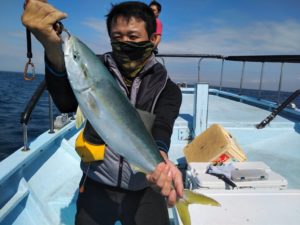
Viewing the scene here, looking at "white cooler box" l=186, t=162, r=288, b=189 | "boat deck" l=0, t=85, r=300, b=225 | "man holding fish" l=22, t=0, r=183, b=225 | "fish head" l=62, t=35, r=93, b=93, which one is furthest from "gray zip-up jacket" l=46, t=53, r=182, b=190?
"white cooler box" l=186, t=162, r=288, b=189

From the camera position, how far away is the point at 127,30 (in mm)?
2275

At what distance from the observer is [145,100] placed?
7.83 feet

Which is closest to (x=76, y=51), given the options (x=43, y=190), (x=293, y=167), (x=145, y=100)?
(x=145, y=100)

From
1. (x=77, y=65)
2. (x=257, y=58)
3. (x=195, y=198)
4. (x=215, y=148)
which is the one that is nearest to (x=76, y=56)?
(x=77, y=65)

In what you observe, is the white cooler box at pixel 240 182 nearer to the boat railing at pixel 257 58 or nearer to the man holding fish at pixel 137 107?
the man holding fish at pixel 137 107

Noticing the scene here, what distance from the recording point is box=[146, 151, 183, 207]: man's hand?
1770mm

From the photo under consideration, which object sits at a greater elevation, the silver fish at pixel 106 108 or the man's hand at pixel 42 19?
the man's hand at pixel 42 19

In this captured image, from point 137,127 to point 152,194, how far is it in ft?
2.98

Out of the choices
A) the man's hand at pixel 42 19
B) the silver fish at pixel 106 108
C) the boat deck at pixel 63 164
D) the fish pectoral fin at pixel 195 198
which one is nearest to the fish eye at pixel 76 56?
the silver fish at pixel 106 108

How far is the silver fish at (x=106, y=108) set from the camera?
174 cm

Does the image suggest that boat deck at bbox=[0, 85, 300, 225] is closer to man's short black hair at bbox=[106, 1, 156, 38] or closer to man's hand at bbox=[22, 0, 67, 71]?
man's short black hair at bbox=[106, 1, 156, 38]

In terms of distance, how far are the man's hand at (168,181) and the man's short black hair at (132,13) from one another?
115cm

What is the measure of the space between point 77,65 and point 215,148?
333 centimetres

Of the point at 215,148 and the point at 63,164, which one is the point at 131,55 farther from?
the point at 63,164
